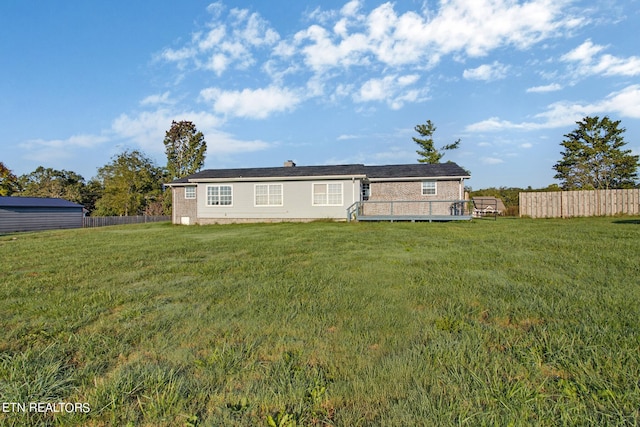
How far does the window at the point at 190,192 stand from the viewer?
20.9 m

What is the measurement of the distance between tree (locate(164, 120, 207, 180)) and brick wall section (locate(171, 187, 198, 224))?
2108 centimetres

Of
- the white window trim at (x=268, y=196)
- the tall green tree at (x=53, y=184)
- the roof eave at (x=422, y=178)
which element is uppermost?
the tall green tree at (x=53, y=184)

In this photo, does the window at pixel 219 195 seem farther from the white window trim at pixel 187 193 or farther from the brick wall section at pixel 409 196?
the brick wall section at pixel 409 196

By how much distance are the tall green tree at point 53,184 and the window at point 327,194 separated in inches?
1542

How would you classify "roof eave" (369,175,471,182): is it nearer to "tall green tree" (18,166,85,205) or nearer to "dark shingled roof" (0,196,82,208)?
"dark shingled roof" (0,196,82,208)

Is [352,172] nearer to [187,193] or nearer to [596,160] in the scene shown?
[187,193]

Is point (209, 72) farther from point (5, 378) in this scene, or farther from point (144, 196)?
point (144, 196)

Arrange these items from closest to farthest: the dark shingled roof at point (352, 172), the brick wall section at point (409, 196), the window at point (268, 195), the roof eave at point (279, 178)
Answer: the roof eave at point (279, 178) < the dark shingled roof at point (352, 172) < the brick wall section at point (409, 196) < the window at point (268, 195)

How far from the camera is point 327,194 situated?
17969mm

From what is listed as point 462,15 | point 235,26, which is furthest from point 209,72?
point 462,15

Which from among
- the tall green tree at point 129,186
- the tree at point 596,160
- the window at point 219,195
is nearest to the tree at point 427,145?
the tree at point 596,160

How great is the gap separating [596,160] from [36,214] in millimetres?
52293

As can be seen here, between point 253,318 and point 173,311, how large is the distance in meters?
0.91

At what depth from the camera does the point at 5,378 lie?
191 centimetres
